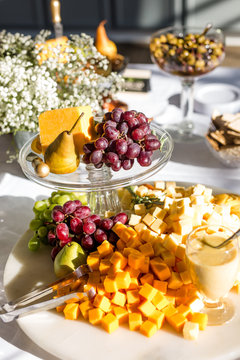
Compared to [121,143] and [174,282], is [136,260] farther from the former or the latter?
[121,143]

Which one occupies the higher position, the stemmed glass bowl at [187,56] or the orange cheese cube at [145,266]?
the stemmed glass bowl at [187,56]

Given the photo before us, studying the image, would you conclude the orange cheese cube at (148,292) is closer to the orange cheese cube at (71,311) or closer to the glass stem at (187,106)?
the orange cheese cube at (71,311)

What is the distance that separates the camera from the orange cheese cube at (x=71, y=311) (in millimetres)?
1017

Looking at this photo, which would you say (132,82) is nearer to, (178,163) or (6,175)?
(178,163)

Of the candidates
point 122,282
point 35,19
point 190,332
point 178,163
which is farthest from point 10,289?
point 35,19

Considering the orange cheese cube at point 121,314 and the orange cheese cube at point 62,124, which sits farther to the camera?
the orange cheese cube at point 62,124

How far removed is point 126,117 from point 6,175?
63 centimetres

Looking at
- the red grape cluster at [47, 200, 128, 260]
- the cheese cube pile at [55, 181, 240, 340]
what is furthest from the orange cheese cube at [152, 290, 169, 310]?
the red grape cluster at [47, 200, 128, 260]

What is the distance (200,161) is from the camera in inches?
62.5

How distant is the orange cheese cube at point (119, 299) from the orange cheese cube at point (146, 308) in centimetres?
4

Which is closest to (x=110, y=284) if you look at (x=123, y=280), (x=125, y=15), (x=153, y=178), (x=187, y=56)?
(x=123, y=280)

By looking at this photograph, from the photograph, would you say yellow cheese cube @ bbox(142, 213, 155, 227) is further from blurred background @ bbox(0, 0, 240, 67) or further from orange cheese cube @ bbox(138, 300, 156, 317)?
blurred background @ bbox(0, 0, 240, 67)

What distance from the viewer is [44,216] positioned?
1.28 meters

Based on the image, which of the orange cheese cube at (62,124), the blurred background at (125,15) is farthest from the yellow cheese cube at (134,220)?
the blurred background at (125,15)
